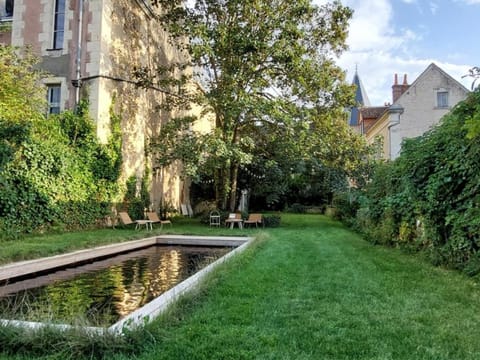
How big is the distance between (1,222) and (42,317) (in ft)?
21.1

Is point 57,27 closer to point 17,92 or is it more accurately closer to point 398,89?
point 17,92

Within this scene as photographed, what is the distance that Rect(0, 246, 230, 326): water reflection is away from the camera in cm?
395

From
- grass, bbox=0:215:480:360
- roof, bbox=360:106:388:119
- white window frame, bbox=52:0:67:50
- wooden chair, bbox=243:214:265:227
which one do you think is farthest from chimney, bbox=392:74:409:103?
grass, bbox=0:215:480:360

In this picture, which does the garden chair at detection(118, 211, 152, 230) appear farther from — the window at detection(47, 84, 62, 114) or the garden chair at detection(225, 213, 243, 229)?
the window at detection(47, 84, 62, 114)

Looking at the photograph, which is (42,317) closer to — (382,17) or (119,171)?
(119,171)

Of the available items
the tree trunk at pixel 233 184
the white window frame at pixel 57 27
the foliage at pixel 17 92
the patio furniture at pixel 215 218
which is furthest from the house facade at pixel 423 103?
the foliage at pixel 17 92

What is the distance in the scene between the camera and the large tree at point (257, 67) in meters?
13.0

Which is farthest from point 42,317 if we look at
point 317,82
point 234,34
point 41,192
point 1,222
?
point 317,82

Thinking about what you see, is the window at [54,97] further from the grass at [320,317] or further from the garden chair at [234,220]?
the grass at [320,317]

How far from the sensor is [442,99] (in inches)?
858

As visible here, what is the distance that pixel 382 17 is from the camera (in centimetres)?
1188

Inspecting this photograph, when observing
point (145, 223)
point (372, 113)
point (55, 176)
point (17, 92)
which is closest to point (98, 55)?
point (17, 92)

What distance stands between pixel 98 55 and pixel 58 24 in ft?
7.75

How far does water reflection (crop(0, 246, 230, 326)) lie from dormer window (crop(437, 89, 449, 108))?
18.9 meters
